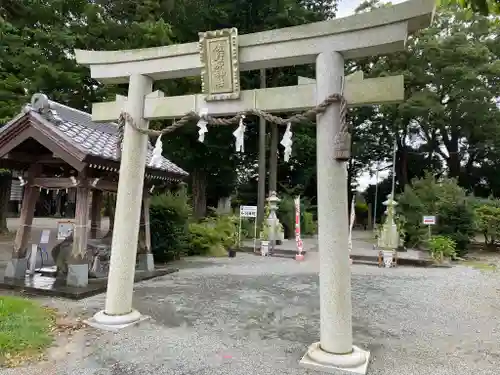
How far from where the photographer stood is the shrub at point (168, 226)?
10169 millimetres

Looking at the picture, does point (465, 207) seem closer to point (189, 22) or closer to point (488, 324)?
point (488, 324)

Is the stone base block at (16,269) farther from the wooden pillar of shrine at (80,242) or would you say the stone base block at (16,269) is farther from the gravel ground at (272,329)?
the gravel ground at (272,329)

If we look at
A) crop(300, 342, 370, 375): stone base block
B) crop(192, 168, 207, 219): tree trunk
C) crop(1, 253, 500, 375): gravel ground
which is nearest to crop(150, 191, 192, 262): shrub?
crop(1, 253, 500, 375): gravel ground

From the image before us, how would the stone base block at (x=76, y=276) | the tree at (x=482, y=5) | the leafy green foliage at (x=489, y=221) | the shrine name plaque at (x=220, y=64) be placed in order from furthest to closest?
the leafy green foliage at (x=489, y=221)
the stone base block at (x=76, y=276)
the shrine name plaque at (x=220, y=64)
the tree at (x=482, y=5)

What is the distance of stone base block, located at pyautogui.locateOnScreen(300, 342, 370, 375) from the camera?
3590 mm

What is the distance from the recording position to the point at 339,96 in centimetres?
382

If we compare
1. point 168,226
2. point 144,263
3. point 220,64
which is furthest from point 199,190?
point 220,64

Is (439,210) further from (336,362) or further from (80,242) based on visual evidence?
(80,242)

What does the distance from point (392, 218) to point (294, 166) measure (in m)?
11.2

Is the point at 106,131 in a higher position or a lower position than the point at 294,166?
lower

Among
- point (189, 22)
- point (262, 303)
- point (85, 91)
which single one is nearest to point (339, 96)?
point (262, 303)

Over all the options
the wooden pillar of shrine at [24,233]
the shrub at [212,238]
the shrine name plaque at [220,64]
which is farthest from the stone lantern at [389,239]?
the wooden pillar of shrine at [24,233]

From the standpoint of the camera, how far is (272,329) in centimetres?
496

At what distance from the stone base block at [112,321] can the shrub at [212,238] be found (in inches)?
286
